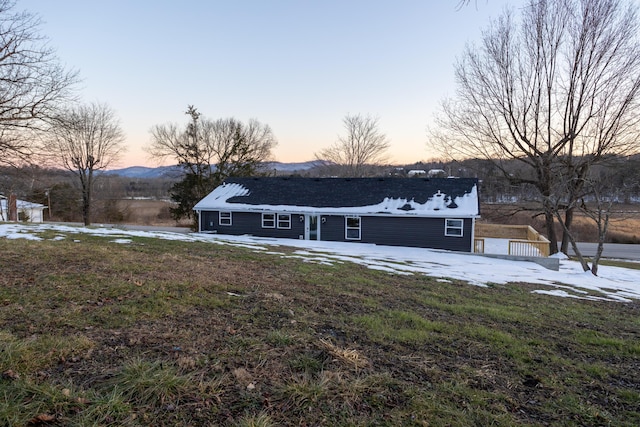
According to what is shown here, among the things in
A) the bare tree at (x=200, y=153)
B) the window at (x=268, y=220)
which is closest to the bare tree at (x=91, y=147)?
the bare tree at (x=200, y=153)

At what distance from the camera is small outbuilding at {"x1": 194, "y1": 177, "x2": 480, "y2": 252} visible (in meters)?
17.6

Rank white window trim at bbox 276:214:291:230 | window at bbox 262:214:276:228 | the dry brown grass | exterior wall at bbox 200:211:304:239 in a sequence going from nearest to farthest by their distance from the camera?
exterior wall at bbox 200:211:304:239
white window trim at bbox 276:214:291:230
window at bbox 262:214:276:228
the dry brown grass

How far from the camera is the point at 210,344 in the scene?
3.33m

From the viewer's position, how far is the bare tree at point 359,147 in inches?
1594

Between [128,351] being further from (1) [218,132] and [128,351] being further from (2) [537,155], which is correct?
(1) [218,132]

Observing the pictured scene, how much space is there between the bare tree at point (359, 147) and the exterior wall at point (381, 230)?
72.8 ft

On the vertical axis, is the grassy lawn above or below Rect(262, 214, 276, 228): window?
below

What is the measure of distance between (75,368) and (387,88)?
1974cm

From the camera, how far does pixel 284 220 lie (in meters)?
20.1

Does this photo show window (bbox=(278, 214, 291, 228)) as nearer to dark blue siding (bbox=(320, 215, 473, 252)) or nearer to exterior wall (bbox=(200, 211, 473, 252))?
exterior wall (bbox=(200, 211, 473, 252))

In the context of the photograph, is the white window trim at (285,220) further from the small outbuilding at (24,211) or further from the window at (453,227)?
the small outbuilding at (24,211)

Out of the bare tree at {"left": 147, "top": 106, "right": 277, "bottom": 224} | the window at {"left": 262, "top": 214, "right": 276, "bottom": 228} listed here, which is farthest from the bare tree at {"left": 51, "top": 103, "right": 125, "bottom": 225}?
the window at {"left": 262, "top": 214, "right": 276, "bottom": 228}

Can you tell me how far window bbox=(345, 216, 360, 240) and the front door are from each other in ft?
5.44

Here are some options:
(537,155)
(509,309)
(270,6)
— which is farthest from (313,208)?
(509,309)
